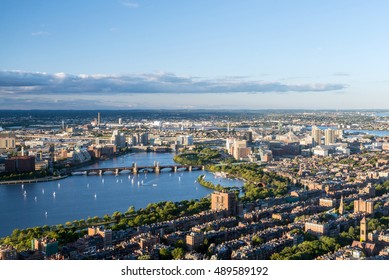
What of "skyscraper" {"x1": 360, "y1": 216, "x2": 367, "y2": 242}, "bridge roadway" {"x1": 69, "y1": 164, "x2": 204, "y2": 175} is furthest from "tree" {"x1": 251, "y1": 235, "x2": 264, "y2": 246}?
"bridge roadway" {"x1": 69, "y1": 164, "x2": 204, "y2": 175}

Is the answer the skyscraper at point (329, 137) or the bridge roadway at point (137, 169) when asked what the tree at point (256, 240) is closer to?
the bridge roadway at point (137, 169)

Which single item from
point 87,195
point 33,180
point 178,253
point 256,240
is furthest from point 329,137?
point 178,253

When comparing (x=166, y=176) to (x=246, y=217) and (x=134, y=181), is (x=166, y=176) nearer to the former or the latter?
(x=134, y=181)

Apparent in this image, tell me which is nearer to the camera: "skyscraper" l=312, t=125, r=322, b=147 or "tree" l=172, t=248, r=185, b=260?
"tree" l=172, t=248, r=185, b=260

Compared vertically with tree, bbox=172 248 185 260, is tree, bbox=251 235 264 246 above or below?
below

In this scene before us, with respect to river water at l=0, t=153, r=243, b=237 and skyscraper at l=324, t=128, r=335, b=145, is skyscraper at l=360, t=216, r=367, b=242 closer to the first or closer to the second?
river water at l=0, t=153, r=243, b=237

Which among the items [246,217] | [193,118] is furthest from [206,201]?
[193,118]

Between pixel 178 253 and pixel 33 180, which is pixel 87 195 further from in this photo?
pixel 178 253

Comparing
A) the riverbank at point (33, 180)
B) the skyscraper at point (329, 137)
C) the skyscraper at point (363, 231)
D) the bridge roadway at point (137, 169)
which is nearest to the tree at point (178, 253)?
the skyscraper at point (363, 231)

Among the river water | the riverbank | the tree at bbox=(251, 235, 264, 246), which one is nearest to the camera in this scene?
the tree at bbox=(251, 235, 264, 246)
